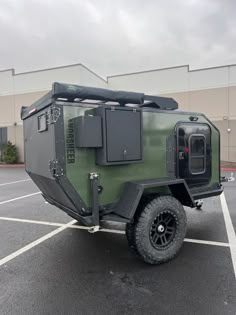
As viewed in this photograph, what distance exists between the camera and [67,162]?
332 cm

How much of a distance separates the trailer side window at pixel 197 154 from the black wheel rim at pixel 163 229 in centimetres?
98

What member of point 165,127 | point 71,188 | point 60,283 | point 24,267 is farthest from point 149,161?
point 24,267

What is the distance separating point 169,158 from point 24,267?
8.78 ft

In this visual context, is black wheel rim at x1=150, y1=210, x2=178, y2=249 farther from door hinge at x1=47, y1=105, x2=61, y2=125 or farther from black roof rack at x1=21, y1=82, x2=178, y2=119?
door hinge at x1=47, y1=105, x2=61, y2=125

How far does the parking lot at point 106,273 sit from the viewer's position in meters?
2.84

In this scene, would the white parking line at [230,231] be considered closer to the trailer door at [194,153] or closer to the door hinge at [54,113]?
the trailer door at [194,153]

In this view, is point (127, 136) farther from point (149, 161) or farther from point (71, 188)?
point (71, 188)

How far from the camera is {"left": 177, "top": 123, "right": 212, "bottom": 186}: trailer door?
4.39 meters

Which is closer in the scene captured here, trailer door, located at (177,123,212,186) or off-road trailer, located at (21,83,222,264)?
off-road trailer, located at (21,83,222,264)

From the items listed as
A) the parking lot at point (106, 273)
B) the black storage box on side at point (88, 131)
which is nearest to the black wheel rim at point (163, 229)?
the parking lot at point (106, 273)

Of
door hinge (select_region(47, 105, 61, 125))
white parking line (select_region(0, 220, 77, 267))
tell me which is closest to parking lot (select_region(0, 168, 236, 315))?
white parking line (select_region(0, 220, 77, 267))

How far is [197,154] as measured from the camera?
4.61 metres

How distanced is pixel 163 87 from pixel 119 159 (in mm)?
19337

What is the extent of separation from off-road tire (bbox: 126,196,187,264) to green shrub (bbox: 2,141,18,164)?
20.6 m
